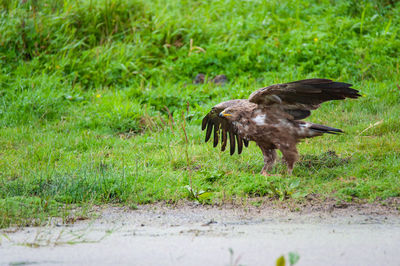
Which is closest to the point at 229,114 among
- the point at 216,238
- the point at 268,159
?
the point at 268,159

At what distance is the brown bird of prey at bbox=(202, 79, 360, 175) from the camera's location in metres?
5.43

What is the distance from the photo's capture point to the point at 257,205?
15.8 ft

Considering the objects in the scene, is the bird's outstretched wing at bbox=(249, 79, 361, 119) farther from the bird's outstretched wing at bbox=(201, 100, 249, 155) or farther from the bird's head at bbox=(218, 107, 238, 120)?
the bird's outstretched wing at bbox=(201, 100, 249, 155)

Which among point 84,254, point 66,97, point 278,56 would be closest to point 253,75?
point 278,56

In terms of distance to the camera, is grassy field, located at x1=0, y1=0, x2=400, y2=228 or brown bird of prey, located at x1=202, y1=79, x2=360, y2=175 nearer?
grassy field, located at x1=0, y1=0, x2=400, y2=228

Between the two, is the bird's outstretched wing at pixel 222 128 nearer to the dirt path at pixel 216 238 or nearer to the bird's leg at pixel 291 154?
the bird's leg at pixel 291 154

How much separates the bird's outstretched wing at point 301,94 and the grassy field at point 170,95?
28.3 inches

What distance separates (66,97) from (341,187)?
5275mm

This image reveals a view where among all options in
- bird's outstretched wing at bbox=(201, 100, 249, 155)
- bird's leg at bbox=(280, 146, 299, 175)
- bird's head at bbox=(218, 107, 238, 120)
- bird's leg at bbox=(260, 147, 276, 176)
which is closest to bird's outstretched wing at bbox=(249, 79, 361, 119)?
bird's head at bbox=(218, 107, 238, 120)

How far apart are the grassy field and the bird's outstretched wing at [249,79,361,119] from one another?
28.3 inches

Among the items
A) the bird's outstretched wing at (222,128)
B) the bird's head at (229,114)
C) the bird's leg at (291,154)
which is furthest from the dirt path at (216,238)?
the bird's outstretched wing at (222,128)

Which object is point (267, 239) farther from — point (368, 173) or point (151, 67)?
point (151, 67)

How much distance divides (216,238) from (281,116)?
2.17m

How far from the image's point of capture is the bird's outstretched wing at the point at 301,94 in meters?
5.32
